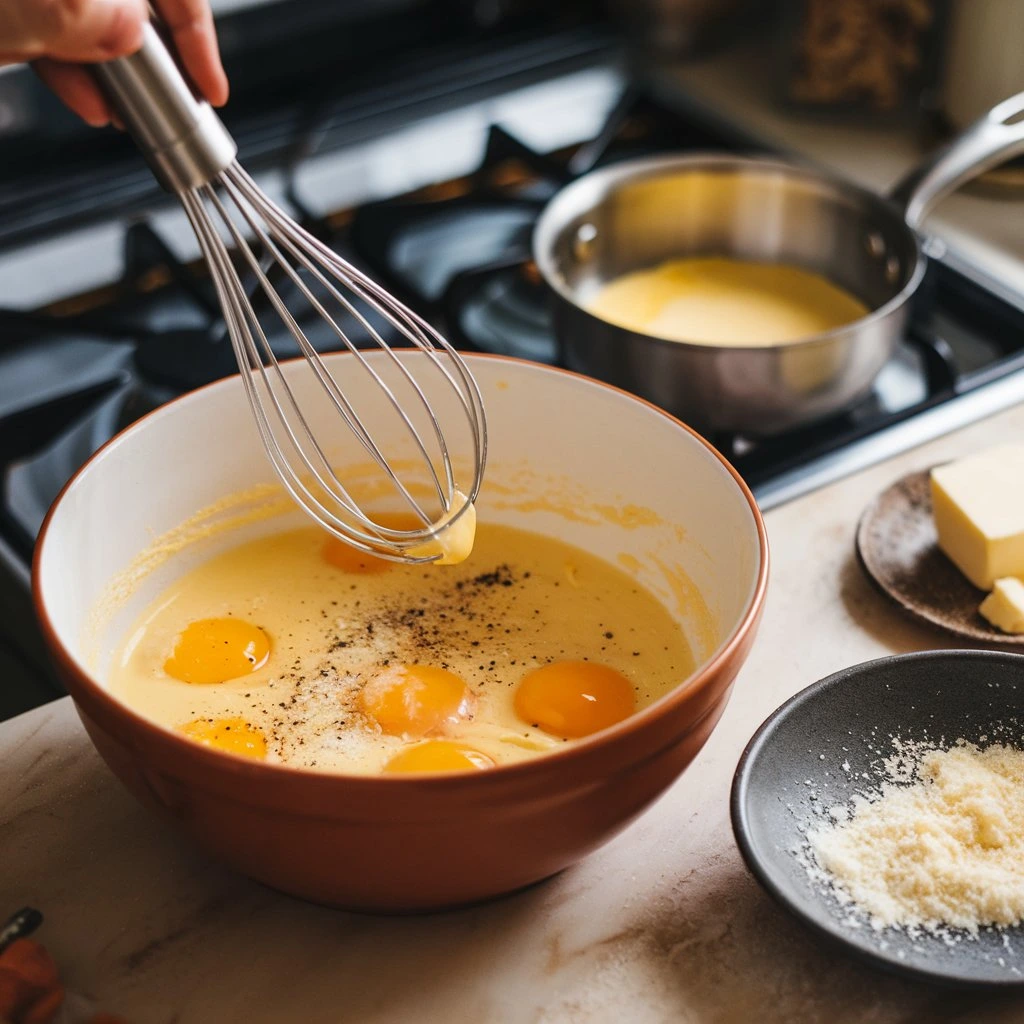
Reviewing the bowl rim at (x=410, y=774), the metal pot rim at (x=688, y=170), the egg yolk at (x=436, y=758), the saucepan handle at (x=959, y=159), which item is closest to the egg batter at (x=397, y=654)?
the egg yolk at (x=436, y=758)

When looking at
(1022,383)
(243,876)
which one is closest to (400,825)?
(243,876)

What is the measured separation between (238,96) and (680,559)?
0.89m

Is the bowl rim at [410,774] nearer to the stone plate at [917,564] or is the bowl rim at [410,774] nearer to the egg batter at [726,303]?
the stone plate at [917,564]

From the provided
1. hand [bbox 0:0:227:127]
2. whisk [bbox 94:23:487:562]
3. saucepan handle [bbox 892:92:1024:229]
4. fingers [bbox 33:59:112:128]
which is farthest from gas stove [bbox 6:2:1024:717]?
hand [bbox 0:0:227:127]

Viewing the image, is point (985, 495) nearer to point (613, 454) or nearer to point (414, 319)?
point (613, 454)

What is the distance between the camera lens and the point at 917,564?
92 cm

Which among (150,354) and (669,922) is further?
(150,354)

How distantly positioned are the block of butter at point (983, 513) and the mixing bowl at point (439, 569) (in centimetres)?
A: 20

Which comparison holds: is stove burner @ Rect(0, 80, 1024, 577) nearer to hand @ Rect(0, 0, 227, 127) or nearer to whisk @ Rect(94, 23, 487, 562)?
whisk @ Rect(94, 23, 487, 562)

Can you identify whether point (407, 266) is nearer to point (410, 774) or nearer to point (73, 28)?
point (73, 28)

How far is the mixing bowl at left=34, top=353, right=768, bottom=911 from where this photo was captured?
581 millimetres

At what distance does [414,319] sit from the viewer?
2.48 feet

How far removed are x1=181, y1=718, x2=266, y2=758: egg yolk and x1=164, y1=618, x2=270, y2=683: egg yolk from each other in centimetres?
4

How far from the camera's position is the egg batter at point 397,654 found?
745 millimetres
